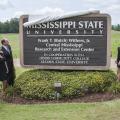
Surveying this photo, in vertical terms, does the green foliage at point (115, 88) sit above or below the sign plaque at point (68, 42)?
below

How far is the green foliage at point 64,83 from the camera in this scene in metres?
13.4

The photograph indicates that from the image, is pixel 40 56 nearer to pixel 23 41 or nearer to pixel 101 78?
pixel 23 41

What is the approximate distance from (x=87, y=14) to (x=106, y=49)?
3.52ft

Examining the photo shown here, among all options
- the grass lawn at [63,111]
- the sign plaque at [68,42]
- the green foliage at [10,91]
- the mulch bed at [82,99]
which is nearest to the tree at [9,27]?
the sign plaque at [68,42]

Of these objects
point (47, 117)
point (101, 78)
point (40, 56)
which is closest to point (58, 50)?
point (40, 56)

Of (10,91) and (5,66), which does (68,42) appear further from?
(10,91)

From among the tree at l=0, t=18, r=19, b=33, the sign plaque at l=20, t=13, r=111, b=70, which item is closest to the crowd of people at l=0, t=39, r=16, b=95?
the sign plaque at l=20, t=13, r=111, b=70

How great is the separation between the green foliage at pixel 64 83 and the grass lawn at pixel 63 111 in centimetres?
82

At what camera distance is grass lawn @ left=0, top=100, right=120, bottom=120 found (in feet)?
36.1

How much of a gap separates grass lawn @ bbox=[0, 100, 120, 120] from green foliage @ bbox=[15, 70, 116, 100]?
2.67 ft

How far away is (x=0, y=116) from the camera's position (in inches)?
442

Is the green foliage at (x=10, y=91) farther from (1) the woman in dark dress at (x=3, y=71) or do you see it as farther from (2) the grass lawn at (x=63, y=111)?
(2) the grass lawn at (x=63, y=111)

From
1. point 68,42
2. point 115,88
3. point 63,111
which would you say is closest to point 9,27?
point 68,42

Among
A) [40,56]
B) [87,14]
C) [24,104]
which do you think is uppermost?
[87,14]
